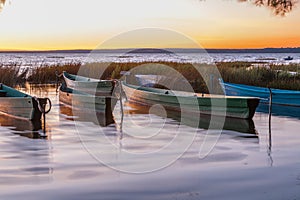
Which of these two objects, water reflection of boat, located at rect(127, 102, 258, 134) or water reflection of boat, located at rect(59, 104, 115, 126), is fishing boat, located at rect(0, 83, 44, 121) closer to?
water reflection of boat, located at rect(59, 104, 115, 126)

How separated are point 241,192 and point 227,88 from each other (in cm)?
1598

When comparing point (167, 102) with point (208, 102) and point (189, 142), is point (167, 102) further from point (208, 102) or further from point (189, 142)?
point (189, 142)

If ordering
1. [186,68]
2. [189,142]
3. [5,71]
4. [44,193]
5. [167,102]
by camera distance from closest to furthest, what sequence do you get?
1. [44,193]
2. [189,142]
3. [167,102]
4. [5,71]
5. [186,68]

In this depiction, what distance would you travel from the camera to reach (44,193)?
7262 millimetres

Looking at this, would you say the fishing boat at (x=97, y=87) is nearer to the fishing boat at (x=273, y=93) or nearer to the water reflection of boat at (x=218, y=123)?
the water reflection of boat at (x=218, y=123)

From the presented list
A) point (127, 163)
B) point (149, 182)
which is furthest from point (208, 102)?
point (149, 182)

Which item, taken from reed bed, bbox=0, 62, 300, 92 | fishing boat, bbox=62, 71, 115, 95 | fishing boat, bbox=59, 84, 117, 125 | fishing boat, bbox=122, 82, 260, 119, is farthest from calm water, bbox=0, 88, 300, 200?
reed bed, bbox=0, 62, 300, 92

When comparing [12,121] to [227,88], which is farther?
[227,88]

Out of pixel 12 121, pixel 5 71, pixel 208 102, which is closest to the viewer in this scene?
pixel 12 121

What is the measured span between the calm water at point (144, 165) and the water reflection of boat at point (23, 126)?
0.06 meters

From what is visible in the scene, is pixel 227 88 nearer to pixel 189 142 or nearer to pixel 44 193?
pixel 189 142

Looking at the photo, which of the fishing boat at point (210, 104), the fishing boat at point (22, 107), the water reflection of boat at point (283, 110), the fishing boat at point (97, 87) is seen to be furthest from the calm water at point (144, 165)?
the fishing boat at point (97, 87)

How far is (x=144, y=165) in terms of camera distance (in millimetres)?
9117

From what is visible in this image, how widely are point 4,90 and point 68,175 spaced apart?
11045 mm
